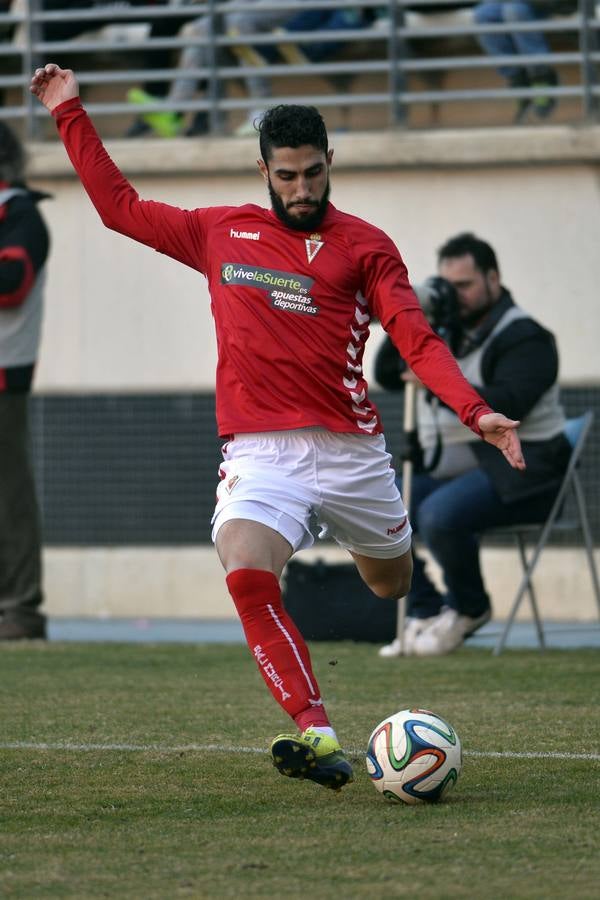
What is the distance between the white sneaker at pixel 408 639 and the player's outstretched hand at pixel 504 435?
474 centimetres

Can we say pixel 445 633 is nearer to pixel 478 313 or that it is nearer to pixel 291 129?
pixel 478 313

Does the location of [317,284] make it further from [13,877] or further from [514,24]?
[514,24]

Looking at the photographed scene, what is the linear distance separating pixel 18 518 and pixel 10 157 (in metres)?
2.03

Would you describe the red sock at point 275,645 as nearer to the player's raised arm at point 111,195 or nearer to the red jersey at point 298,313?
the red jersey at point 298,313

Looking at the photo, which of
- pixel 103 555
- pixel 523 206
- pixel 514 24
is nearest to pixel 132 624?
pixel 103 555

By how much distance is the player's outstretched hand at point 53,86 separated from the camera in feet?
19.5

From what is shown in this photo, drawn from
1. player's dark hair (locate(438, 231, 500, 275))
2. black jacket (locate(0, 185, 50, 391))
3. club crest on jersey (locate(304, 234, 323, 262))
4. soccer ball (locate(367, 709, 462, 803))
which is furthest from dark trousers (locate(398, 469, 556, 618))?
soccer ball (locate(367, 709, 462, 803))

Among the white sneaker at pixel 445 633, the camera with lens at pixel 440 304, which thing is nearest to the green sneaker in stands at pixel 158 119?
the camera with lens at pixel 440 304

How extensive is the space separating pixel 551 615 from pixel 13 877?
28.9ft

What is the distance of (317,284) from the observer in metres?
5.66

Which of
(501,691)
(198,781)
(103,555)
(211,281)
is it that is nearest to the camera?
(198,781)

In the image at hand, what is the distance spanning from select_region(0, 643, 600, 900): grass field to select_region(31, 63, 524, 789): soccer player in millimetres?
569

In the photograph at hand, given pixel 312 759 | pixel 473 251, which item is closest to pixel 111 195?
pixel 312 759

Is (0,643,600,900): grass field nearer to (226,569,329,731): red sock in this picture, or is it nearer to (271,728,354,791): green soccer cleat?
(271,728,354,791): green soccer cleat
